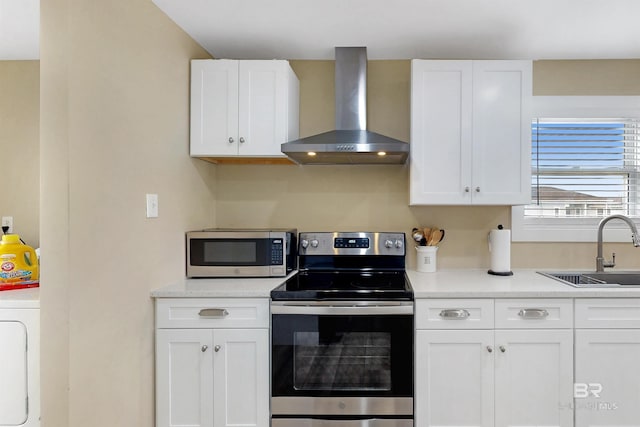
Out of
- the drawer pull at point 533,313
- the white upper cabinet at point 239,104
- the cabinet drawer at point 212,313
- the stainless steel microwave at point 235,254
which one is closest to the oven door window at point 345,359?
the cabinet drawer at point 212,313

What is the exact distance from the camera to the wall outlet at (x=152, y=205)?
1.92 m

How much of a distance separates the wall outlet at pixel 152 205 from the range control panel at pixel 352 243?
38.3 inches

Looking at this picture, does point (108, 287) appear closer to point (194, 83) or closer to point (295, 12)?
point (194, 83)

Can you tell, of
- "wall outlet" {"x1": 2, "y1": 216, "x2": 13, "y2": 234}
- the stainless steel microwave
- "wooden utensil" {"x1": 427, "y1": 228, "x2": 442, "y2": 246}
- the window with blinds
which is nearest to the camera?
the stainless steel microwave

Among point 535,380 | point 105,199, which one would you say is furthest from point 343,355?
point 105,199

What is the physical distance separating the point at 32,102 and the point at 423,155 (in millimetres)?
2416

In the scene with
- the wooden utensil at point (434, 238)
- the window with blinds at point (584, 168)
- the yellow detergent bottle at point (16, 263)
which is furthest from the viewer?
the window with blinds at point (584, 168)

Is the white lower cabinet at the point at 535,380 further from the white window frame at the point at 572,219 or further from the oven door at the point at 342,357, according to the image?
the white window frame at the point at 572,219

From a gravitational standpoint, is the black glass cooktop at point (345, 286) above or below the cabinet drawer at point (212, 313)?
above

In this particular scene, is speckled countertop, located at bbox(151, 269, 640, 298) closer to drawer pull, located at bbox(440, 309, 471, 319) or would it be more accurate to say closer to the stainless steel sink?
drawer pull, located at bbox(440, 309, 471, 319)

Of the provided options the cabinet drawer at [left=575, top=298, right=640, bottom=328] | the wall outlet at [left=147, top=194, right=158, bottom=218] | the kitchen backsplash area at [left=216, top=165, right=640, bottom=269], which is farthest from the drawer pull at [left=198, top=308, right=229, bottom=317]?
the cabinet drawer at [left=575, top=298, right=640, bottom=328]

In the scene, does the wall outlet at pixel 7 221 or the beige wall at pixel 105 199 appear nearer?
the beige wall at pixel 105 199

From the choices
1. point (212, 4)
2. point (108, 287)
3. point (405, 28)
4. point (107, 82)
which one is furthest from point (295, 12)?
point (108, 287)

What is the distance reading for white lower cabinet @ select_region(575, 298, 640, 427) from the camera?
77.7 inches
